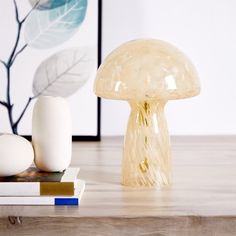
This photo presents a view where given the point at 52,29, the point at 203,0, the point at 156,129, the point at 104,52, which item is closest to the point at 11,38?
the point at 52,29

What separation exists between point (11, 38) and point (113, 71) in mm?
591

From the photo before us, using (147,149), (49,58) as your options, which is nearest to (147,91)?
(147,149)

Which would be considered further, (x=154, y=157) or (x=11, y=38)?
(x=11, y=38)

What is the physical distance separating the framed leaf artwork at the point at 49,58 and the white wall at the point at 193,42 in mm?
63

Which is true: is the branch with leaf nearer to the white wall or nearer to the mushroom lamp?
the white wall

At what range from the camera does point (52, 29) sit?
4.52 ft

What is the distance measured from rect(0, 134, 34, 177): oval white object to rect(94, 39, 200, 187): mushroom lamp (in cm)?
16

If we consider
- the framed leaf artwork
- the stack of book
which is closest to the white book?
the stack of book

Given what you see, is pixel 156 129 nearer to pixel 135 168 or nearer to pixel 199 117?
pixel 135 168

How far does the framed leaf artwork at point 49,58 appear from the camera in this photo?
4.51ft

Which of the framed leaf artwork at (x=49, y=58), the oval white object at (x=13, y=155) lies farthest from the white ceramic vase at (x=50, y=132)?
the framed leaf artwork at (x=49, y=58)

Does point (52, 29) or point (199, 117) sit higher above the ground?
point (52, 29)

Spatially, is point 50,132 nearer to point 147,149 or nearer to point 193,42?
point 147,149

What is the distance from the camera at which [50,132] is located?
2.76ft
